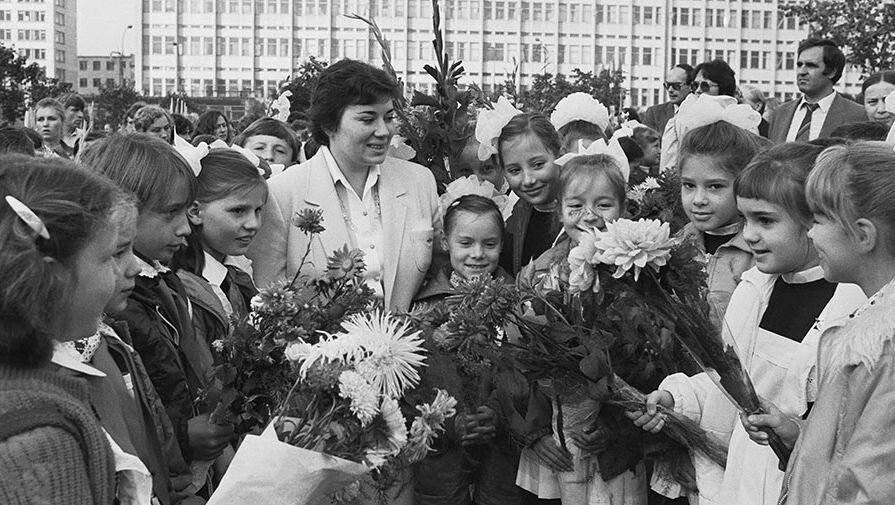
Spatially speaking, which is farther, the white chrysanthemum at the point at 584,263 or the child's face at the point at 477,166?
the child's face at the point at 477,166

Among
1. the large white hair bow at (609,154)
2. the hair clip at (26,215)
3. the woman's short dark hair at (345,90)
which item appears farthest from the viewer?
the woman's short dark hair at (345,90)

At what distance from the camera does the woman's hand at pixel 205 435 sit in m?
3.26

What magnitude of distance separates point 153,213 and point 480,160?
223 cm

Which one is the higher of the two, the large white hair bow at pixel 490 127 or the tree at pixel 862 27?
the tree at pixel 862 27

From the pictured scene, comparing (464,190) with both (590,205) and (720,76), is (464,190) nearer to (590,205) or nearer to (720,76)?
(590,205)

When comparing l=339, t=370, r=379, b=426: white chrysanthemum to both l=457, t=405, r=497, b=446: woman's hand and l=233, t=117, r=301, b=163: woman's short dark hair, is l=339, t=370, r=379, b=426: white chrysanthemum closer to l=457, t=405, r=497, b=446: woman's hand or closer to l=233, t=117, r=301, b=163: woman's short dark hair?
l=457, t=405, r=497, b=446: woman's hand

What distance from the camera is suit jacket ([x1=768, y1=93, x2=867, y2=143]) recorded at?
8.88 metres

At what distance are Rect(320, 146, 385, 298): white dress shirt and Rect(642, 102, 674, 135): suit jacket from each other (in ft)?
20.7

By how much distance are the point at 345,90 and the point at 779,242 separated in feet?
7.08

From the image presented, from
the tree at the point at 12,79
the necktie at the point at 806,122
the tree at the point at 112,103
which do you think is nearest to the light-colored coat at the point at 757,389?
the necktie at the point at 806,122

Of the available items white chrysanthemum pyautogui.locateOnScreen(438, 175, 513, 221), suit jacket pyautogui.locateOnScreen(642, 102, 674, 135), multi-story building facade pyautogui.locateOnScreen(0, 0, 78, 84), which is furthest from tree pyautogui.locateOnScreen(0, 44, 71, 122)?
multi-story building facade pyautogui.locateOnScreen(0, 0, 78, 84)

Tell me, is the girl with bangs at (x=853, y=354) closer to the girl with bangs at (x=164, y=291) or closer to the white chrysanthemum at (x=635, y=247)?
the white chrysanthemum at (x=635, y=247)

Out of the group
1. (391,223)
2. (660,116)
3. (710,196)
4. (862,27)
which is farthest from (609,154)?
(862,27)

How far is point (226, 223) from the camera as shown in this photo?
4145mm
